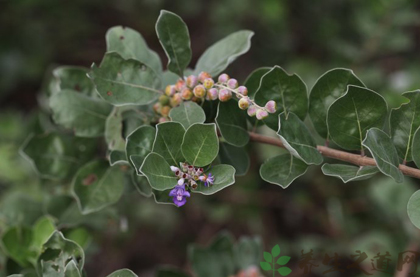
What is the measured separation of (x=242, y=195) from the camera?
2.31 m

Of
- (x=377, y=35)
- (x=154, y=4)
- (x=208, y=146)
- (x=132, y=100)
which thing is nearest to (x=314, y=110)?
(x=208, y=146)

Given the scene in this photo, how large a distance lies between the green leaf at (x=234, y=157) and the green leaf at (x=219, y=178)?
0.54 ft

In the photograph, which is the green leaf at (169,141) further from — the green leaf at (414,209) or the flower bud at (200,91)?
the green leaf at (414,209)

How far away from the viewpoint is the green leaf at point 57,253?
1.03 m

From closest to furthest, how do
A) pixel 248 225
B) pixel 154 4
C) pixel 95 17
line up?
pixel 248 225
pixel 154 4
pixel 95 17

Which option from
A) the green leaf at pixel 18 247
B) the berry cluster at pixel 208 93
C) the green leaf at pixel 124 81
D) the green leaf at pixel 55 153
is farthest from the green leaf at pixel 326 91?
the green leaf at pixel 18 247

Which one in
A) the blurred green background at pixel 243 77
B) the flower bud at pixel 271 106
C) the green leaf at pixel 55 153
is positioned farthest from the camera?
the blurred green background at pixel 243 77

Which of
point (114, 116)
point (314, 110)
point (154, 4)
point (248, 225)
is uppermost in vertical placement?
point (314, 110)

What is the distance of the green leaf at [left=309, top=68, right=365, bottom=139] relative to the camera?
101cm

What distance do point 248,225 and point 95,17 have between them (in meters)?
1.64

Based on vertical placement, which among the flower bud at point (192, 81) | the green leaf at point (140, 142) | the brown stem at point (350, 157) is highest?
the flower bud at point (192, 81)

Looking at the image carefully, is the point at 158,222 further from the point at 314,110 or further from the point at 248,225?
the point at 314,110

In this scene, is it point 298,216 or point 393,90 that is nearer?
point 393,90

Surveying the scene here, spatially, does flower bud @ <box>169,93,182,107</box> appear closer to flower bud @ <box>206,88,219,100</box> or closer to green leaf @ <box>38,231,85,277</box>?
flower bud @ <box>206,88,219,100</box>
